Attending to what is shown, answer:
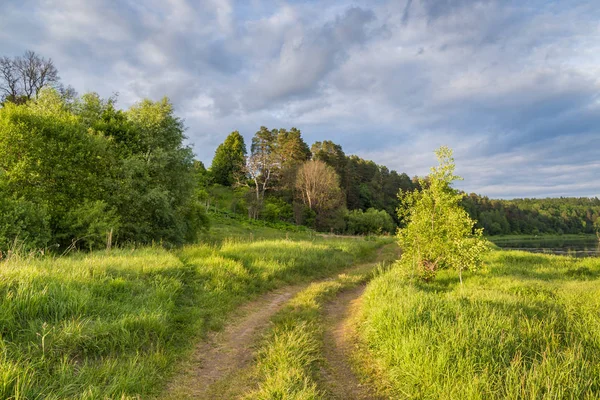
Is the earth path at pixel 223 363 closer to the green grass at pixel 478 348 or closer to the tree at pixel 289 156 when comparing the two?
the green grass at pixel 478 348

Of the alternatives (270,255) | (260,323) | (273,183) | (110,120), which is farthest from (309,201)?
(260,323)

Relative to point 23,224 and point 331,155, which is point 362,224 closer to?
point 331,155

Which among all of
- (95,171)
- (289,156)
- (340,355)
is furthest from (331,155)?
(340,355)

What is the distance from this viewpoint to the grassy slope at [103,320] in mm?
3932

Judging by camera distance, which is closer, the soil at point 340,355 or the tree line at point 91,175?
the soil at point 340,355

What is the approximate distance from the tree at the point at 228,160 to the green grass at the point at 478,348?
60190 mm

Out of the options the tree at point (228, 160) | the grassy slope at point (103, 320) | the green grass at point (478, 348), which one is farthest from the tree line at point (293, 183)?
the green grass at point (478, 348)

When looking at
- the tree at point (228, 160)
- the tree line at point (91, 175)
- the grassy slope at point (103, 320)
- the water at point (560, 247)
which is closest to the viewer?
the grassy slope at point (103, 320)

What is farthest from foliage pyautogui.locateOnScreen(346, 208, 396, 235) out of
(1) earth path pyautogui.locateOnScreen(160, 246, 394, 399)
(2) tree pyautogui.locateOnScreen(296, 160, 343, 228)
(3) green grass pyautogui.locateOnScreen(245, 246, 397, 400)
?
(1) earth path pyautogui.locateOnScreen(160, 246, 394, 399)

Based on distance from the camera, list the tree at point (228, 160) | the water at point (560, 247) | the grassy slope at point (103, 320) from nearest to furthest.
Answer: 1. the grassy slope at point (103, 320)
2. the water at point (560, 247)
3. the tree at point (228, 160)

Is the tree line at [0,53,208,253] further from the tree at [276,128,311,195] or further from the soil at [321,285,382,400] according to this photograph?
the tree at [276,128,311,195]

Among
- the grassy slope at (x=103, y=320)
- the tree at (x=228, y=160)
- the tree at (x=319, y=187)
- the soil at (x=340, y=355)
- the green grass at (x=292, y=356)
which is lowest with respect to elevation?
the soil at (x=340, y=355)

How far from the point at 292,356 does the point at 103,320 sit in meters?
3.45

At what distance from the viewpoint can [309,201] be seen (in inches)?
2192
